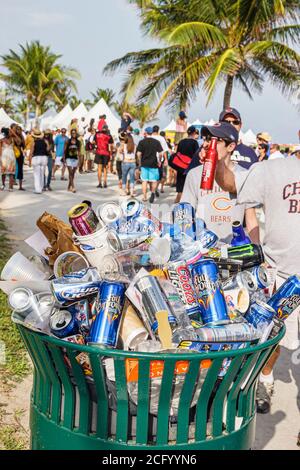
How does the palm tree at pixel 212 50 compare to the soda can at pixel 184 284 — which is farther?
the palm tree at pixel 212 50

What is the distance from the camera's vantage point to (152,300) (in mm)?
2055

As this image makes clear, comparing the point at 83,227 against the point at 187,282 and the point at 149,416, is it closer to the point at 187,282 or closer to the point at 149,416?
the point at 187,282

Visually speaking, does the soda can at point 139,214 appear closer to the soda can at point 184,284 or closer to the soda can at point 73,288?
the soda can at point 184,284

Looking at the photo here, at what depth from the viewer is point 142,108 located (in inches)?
741

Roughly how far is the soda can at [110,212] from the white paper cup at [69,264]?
0.25m

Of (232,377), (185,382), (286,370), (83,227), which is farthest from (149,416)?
(286,370)

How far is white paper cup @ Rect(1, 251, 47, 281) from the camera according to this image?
2336mm

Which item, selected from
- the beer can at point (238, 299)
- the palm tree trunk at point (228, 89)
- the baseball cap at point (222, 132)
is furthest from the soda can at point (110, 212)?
the palm tree trunk at point (228, 89)

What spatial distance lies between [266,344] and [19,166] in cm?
1305

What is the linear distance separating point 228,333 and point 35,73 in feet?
150

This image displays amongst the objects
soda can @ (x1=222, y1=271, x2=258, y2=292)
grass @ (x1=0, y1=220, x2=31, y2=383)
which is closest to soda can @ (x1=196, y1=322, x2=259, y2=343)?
soda can @ (x1=222, y1=271, x2=258, y2=292)

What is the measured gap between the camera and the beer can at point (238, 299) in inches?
90.7

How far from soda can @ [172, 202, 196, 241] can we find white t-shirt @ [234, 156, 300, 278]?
79 centimetres

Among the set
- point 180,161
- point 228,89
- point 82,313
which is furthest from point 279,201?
point 228,89
